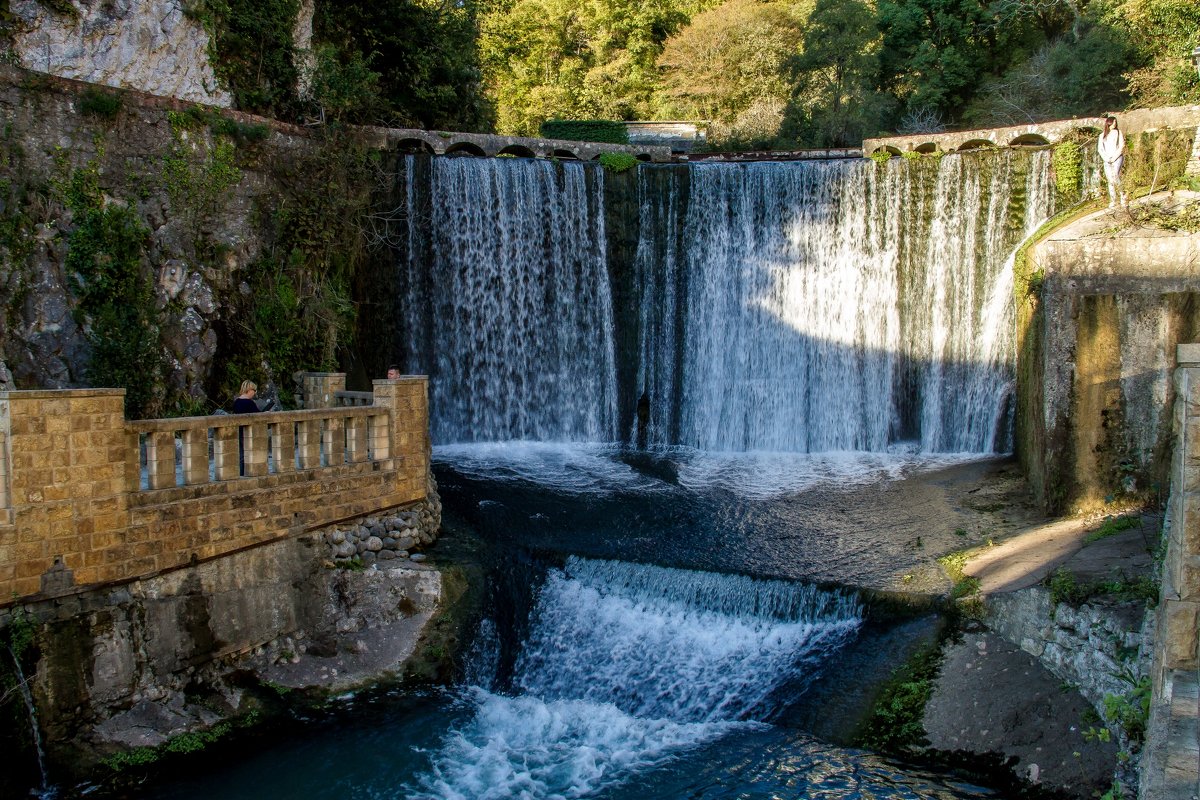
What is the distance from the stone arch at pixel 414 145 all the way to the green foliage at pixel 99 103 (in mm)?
7799

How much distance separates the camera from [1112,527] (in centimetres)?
1109

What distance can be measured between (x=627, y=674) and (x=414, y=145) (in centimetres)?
1430

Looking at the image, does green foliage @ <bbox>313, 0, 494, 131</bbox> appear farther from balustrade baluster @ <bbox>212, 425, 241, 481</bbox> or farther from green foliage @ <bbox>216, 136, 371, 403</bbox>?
balustrade baluster @ <bbox>212, 425, 241, 481</bbox>

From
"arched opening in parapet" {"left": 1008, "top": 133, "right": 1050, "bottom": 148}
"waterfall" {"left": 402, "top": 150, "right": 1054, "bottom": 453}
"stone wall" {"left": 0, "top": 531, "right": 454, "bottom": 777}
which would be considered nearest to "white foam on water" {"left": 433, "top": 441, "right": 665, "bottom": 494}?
"waterfall" {"left": 402, "top": 150, "right": 1054, "bottom": 453}

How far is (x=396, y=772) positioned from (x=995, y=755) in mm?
5125

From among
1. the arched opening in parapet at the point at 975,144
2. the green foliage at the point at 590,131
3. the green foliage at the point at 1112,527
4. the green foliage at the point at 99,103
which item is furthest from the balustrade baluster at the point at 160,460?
the green foliage at the point at 590,131

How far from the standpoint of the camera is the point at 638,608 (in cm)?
1102

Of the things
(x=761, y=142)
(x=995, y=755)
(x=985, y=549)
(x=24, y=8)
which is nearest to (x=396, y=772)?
(x=995, y=755)

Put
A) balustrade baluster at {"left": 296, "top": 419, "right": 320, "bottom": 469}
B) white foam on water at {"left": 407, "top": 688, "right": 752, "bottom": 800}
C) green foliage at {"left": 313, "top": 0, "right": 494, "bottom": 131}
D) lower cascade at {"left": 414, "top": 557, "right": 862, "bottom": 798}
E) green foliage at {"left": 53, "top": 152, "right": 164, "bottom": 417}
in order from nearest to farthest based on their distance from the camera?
white foam on water at {"left": 407, "top": 688, "right": 752, "bottom": 800}, lower cascade at {"left": 414, "top": 557, "right": 862, "bottom": 798}, balustrade baluster at {"left": 296, "top": 419, "right": 320, "bottom": 469}, green foliage at {"left": 53, "top": 152, "right": 164, "bottom": 417}, green foliage at {"left": 313, "top": 0, "right": 494, "bottom": 131}

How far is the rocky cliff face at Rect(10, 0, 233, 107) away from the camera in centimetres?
1483

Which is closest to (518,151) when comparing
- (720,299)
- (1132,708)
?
(720,299)

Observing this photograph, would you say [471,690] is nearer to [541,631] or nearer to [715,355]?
[541,631]

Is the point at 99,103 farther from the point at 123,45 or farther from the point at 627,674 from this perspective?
the point at 627,674

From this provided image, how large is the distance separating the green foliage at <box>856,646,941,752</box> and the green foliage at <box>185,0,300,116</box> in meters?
15.2
